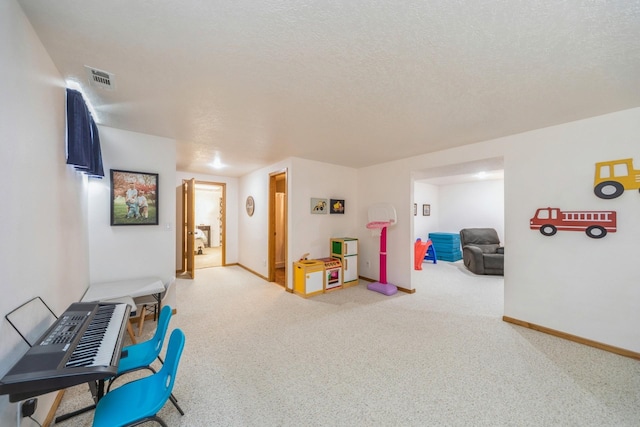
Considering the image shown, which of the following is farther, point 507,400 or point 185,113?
point 185,113

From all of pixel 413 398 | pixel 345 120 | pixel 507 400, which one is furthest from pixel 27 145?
pixel 507 400

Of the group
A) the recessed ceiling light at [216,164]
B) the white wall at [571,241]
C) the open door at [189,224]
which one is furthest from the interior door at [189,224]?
the white wall at [571,241]

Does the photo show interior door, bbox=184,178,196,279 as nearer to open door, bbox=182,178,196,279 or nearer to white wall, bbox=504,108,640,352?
open door, bbox=182,178,196,279

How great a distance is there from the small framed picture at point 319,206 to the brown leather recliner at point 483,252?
144 inches

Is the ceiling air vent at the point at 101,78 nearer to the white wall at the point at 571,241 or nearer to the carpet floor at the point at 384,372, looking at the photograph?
the carpet floor at the point at 384,372

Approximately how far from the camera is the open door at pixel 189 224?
510 cm

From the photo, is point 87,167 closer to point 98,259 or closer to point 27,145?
point 27,145

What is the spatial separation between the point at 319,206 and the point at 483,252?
410cm

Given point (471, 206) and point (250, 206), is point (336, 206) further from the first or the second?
point (471, 206)

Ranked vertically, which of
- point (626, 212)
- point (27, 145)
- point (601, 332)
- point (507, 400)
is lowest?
point (507, 400)

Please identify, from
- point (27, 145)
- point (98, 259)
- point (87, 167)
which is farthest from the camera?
point (98, 259)

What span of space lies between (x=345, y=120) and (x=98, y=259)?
337 centimetres

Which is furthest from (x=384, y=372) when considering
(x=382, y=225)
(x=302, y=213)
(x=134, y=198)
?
(x=134, y=198)

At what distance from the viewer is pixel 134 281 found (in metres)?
2.93
